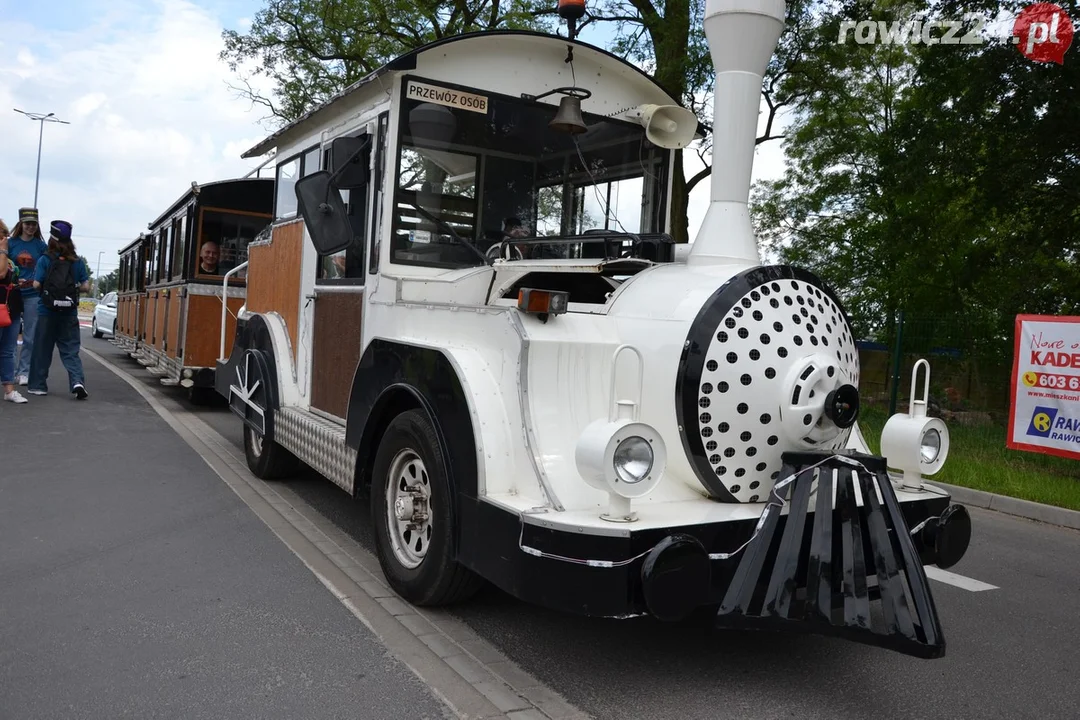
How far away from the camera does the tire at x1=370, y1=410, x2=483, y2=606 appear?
148 inches

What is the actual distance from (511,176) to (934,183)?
9.70 m

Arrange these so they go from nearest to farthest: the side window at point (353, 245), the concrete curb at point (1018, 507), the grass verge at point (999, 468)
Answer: the side window at point (353, 245) → the concrete curb at point (1018, 507) → the grass verge at point (999, 468)

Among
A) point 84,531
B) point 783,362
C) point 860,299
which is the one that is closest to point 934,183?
point 860,299

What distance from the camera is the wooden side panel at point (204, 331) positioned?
1129 centimetres

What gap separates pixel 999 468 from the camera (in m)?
9.09

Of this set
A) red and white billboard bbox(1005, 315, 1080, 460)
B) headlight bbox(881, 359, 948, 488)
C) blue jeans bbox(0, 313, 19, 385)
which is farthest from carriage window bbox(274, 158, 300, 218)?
red and white billboard bbox(1005, 315, 1080, 460)

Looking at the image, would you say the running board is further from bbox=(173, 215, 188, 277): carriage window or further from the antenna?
bbox=(173, 215, 188, 277): carriage window

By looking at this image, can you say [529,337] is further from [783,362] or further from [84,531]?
[84,531]

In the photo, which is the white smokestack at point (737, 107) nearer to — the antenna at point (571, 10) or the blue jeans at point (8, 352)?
the antenna at point (571, 10)

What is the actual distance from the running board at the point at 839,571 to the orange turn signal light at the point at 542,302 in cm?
108

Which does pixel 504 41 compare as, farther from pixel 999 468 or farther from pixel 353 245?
pixel 999 468

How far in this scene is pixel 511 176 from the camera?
16.4 feet

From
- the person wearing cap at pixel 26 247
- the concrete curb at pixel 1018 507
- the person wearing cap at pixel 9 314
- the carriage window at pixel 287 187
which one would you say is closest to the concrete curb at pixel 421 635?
the carriage window at pixel 287 187

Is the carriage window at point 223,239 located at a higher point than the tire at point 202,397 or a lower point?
higher
